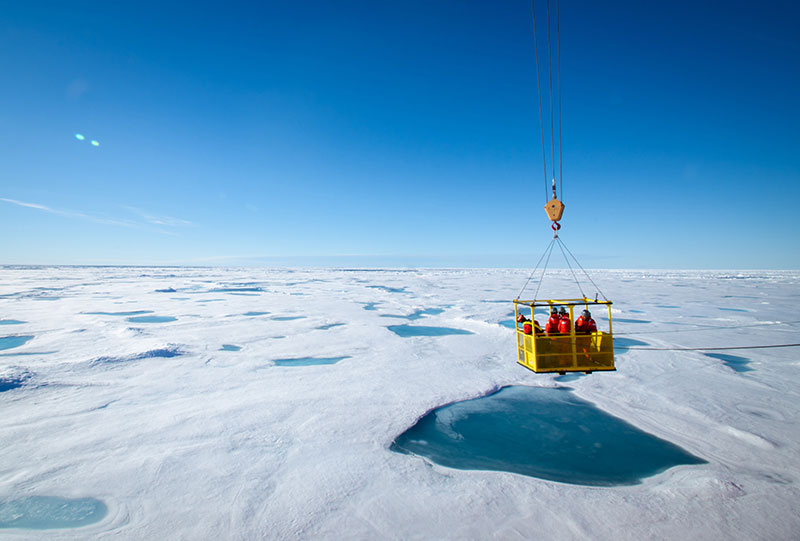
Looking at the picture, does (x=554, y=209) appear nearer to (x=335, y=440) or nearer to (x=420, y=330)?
(x=335, y=440)

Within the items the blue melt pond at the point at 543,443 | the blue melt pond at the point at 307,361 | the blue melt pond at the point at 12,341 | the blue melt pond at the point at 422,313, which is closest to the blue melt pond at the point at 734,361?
the blue melt pond at the point at 543,443

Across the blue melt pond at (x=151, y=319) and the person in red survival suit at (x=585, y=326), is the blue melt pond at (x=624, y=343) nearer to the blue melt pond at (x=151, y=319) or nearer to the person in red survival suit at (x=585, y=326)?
the person in red survival suit at (x=585, y=326)

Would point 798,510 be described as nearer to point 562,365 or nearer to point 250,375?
point 562,365

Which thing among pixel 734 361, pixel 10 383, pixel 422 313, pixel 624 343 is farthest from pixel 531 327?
pixel 422 313

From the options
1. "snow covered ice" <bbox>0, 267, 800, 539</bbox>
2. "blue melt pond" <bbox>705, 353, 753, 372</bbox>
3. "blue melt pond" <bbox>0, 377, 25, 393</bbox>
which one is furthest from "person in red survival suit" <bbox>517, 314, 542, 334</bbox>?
"blue melt pond" <bbox>0, 377, 25, 393</bbox>

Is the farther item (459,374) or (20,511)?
(459,374)

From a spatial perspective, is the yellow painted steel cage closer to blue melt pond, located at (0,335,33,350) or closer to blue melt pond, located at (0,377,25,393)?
blue melt pond, located at (0,377,25,393)

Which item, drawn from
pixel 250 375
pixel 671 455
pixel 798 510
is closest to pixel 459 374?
pixel 671 455
